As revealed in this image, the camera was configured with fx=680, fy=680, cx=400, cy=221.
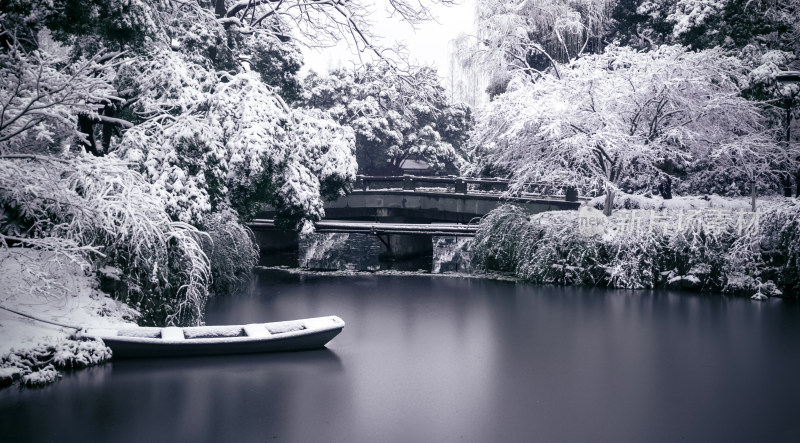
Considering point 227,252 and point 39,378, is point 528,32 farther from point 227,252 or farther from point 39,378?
point 39,378

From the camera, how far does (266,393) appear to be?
9.25 meters

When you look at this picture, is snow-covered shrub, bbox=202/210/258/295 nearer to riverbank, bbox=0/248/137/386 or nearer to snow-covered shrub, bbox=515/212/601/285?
riverbank, bbox=0/248/137/386

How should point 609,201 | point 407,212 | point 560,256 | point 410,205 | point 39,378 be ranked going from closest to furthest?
point 39,378 → point 560,256 → point 609,201 → point 410,205 → point 407,212

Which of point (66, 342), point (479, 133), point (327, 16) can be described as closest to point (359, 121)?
point (479, 133)

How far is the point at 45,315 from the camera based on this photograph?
10227 mm

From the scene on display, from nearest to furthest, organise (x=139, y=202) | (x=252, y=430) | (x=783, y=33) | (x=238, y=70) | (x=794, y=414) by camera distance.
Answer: (x=252, y=430) → (x=794, y=414) → (x=139, y=202) → (x=238, y=70) → (x=783, y=33)

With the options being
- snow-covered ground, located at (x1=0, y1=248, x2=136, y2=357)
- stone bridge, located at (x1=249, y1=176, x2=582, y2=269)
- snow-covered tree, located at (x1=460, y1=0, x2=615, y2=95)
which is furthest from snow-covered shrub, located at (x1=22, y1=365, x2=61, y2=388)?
snow-covered tree, located at (x1=460, y1=0, x2=615, y2=95)

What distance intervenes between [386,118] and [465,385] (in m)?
30.1

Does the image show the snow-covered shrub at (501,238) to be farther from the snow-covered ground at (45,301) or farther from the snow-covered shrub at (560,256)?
the snow-covered ground at (45,301)

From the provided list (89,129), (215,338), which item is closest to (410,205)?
(89,129)

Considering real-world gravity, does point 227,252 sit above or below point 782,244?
below

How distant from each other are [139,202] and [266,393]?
3.80 m

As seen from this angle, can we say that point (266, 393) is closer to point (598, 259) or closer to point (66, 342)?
point (66, 342)

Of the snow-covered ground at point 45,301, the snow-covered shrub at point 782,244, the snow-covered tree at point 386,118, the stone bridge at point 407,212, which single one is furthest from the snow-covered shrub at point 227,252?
the snow-covered tree at point 386,118
